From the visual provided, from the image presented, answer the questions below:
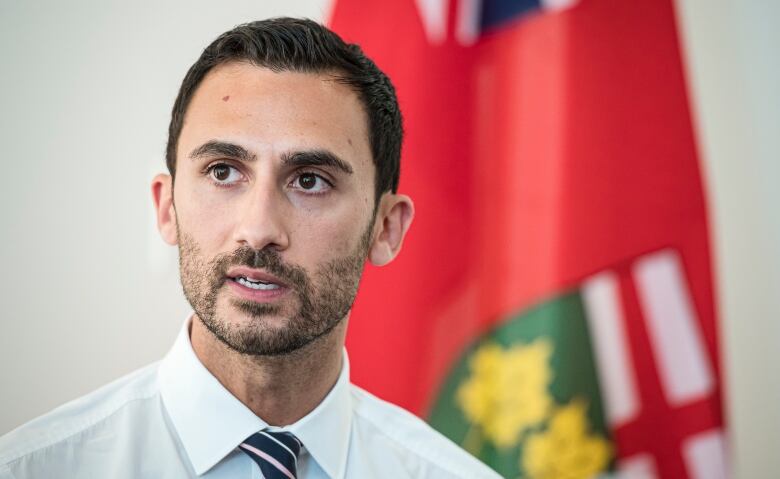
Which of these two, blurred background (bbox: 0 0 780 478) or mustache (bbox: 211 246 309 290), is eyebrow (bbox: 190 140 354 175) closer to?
mustache (bbox: 211 246 309 290)

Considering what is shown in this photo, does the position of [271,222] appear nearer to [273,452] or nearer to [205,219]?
[205,219]

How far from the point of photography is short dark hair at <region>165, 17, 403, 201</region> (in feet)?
4.32

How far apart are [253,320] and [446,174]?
769 millimetres

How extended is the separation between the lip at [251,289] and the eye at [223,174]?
6.2 inches

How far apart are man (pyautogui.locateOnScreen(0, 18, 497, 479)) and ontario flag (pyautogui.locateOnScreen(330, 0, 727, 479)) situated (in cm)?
38

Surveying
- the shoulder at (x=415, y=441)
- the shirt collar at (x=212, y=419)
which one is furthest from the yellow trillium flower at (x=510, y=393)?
the shirt collar at (x=212, y=419)

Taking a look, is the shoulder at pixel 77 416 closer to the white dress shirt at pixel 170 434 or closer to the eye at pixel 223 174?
the white dress shirt at pixel 170 434

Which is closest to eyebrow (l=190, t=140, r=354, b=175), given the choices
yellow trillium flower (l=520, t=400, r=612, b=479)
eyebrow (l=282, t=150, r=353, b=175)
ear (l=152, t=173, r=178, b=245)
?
eyebrow (l=282, t=150, r=353, b=175)

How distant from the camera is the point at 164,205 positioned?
54.1 inches

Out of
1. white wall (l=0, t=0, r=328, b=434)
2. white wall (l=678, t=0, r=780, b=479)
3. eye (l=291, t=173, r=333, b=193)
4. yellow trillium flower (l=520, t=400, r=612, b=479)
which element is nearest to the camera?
eye (l=291, t=173, r=333, b=193)

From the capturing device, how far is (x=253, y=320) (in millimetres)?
1198

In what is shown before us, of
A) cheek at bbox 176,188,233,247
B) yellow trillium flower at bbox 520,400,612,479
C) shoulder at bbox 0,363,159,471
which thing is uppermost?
cheek at bbox 176,188,233,247

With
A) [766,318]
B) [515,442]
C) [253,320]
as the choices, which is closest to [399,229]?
[253,320]

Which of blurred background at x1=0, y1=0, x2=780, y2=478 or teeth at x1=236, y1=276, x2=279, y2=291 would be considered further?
blurred background at x1=0, y1=0, x2=780, y2=478
